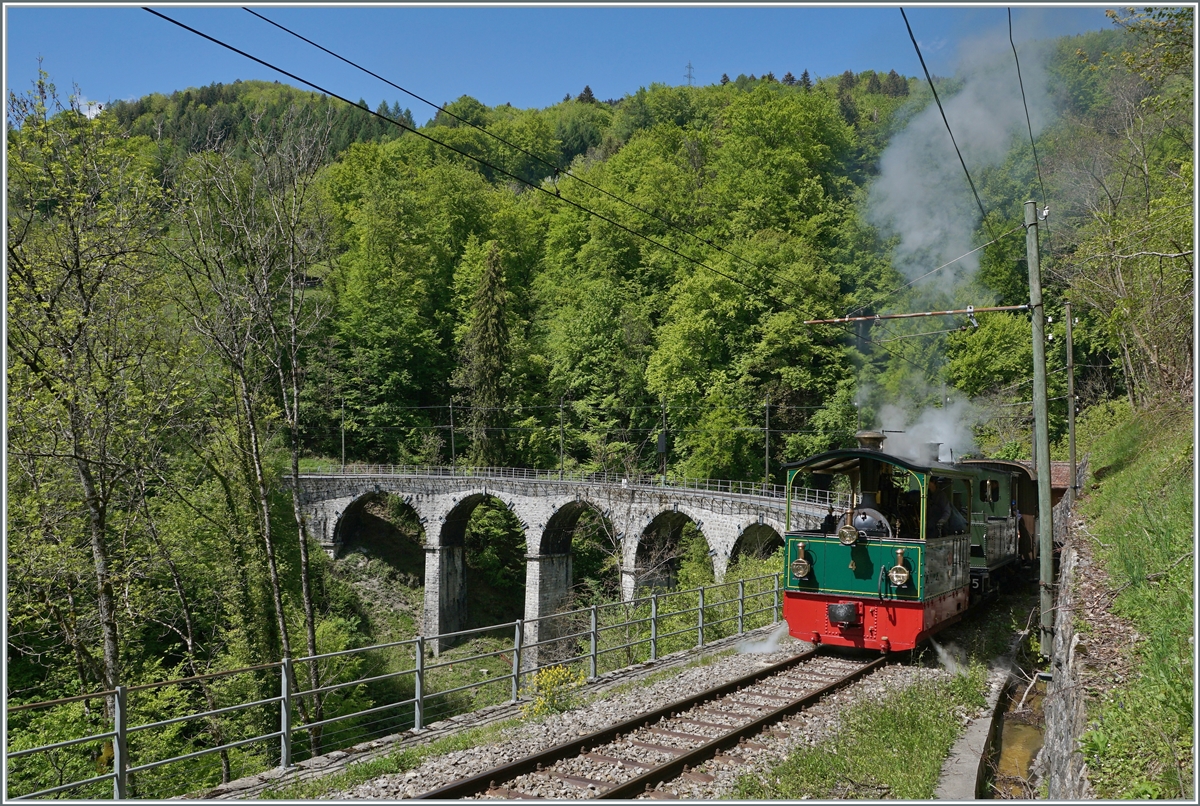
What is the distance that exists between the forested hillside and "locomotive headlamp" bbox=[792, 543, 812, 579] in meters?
5.08

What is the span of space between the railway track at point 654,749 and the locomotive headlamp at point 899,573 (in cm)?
137

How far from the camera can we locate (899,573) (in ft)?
34.4

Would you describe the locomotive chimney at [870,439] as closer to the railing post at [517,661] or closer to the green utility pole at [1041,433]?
the green utility pole at [1041,433]

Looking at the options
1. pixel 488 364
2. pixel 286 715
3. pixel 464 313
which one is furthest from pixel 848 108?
pixel 286 715

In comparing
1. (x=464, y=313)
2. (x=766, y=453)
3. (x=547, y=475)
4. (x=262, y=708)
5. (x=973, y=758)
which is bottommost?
(x=262, y=708)

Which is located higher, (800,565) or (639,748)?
(800,565)

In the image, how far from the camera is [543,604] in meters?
36.2

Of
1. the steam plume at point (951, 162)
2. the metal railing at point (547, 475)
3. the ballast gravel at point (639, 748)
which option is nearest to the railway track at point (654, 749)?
the ballast gravel at point (639, 748)

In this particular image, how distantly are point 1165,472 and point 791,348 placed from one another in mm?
24837

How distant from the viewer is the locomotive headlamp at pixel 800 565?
11297 mm

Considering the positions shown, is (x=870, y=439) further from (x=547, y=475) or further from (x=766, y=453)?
(x=547, y=475)

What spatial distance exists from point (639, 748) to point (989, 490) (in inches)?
397

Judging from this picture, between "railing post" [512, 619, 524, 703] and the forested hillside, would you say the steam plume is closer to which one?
the forested hillside

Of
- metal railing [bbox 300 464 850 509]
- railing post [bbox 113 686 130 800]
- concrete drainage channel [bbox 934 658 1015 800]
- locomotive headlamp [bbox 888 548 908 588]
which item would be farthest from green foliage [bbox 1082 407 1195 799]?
metal railing [bbox 300 464 850 509]
